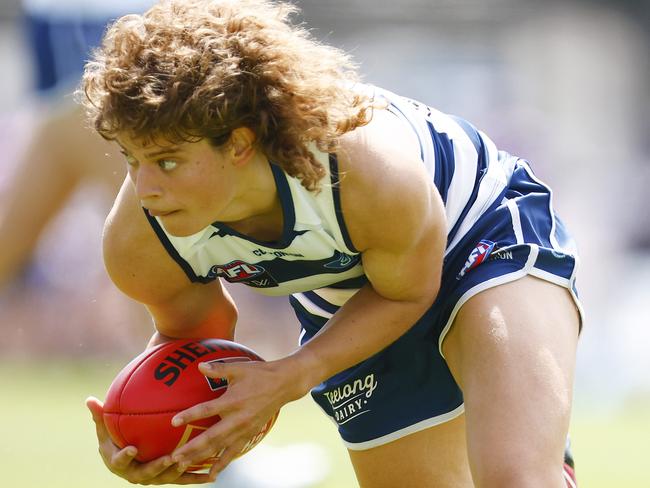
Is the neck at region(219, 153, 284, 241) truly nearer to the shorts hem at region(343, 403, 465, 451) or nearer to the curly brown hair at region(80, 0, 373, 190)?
the curly brown hair at region(80, 0, 373, 190)

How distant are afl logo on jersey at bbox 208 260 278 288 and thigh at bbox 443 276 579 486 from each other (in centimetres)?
60

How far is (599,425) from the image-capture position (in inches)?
343

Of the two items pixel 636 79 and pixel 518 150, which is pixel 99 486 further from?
pixel 636 79

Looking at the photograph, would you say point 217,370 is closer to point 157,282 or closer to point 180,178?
point 157,282

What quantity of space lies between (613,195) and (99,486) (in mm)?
10752

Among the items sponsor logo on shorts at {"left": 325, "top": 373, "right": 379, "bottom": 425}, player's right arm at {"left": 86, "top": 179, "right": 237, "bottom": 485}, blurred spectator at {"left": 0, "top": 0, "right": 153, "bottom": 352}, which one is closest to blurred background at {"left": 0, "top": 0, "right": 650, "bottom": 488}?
blurred spectator at {"left": 0, "top": 0, "right": 153, "bottom": 352}

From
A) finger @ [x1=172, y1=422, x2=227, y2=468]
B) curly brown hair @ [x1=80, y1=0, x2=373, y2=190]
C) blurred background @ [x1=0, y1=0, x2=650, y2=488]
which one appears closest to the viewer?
curly brown hair @ [x1=80, y1=0, x2=373, y2=190]

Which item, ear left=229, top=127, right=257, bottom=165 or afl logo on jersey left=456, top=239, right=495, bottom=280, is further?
afl logo on jersey left=456, top=239, right=495, bottom=280

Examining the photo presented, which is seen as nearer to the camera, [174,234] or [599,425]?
[174,234]

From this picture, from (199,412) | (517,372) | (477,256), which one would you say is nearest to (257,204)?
(199,412)

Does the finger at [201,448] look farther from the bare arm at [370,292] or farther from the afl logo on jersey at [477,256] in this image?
the afl logo on jersey at [477,256]

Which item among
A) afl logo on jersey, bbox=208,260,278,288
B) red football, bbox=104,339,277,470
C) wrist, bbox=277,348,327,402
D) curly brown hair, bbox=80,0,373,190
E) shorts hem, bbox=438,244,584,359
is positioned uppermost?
curly brown hair, bbox=80,0,373,190

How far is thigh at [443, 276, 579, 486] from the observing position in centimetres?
325

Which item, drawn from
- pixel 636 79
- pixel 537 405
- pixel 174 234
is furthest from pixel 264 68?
pixel 636 79
